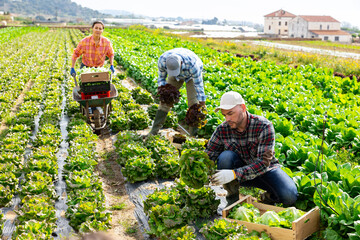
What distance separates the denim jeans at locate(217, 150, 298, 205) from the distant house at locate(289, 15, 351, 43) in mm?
79772

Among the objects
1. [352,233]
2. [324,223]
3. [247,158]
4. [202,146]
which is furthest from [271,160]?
[202,146]

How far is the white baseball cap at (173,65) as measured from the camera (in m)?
5.95

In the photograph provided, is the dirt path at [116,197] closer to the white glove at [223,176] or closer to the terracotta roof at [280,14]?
the white glove at [223,176]

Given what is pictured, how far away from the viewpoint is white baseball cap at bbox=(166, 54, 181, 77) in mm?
5945

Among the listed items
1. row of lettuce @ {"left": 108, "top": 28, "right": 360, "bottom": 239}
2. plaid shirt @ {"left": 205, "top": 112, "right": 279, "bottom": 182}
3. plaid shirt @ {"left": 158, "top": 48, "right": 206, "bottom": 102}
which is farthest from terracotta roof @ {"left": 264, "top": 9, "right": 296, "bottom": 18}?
plaid shirt @ {"left": 205, "top": 112, "right": 279, "bottom": 182}

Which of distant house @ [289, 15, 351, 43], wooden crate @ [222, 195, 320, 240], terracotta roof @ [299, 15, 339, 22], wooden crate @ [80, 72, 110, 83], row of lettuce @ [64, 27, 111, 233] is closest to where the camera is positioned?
wooden crate @ [222, 195, 320, 240]

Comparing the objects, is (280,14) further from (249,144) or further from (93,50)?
(249,144)

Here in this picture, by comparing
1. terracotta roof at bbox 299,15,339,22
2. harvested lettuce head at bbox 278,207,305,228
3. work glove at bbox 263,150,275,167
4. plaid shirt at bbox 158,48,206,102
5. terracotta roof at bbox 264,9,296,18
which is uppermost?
terracotta roof at bbox 264,9,296,18

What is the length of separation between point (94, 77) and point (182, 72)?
1.87 m

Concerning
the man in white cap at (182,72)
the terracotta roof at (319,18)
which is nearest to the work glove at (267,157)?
the man in white cap at (182,72)

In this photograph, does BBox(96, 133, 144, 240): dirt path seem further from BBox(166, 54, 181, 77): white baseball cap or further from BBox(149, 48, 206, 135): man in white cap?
BBox(166, 54, 181, 77): white baseball cap

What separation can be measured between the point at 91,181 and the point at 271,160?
230 centimetres

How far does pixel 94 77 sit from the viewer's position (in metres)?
7.32

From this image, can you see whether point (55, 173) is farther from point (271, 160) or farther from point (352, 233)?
point (352, 233)
